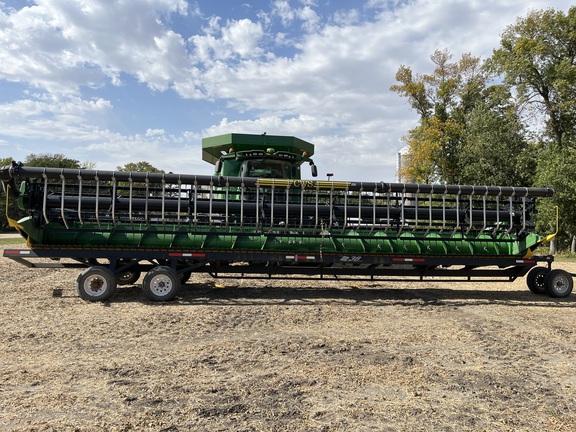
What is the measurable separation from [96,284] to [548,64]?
1051 inches

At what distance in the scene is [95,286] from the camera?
316 inches

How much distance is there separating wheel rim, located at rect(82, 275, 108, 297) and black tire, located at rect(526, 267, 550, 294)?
29.5ft

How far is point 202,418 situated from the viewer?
11.2 feet

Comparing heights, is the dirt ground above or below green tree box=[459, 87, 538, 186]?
below

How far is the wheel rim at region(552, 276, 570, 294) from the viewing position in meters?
9.19

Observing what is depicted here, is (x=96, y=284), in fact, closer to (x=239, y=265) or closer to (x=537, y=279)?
(x=239, y=265)

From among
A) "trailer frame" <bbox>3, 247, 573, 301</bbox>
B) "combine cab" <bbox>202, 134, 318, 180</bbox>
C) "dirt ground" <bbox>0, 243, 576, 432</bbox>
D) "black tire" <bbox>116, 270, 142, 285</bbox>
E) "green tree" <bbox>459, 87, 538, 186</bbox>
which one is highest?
"green tree" <bbox>459, 87, 538, 186</bbox>

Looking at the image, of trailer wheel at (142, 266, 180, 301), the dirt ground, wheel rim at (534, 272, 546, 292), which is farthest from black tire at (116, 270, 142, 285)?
wheel rim at (534, 272, 546, 292)

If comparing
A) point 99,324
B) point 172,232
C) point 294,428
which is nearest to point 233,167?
point 172,232

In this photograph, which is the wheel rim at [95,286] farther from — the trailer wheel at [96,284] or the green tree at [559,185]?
the green tree at [559,185]

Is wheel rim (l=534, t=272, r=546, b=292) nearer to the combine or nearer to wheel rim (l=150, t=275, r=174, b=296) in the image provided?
the combine

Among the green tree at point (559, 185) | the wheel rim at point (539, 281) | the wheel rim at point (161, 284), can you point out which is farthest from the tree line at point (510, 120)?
the wheel rim at point (161, 284)

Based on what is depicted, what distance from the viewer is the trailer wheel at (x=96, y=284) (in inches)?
312

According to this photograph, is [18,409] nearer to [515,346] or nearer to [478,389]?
[478,389]
